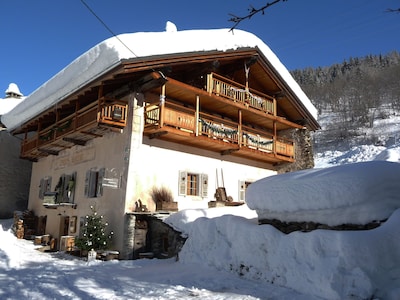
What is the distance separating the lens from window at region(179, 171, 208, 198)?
15.4 meters

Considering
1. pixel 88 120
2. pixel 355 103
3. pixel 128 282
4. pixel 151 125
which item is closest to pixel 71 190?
pixel 88 120

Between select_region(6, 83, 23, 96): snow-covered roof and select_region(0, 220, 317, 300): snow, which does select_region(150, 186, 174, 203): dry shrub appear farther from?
select_region(6, 83, 23, 96): snow-covered roof

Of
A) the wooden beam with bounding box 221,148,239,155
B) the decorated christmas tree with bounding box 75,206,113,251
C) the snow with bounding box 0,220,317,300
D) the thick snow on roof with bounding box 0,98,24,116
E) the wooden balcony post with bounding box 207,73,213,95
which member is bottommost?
the snow with bounding box 0,220,317,300

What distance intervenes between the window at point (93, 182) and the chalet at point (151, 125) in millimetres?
45

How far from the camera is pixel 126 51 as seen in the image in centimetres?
1266

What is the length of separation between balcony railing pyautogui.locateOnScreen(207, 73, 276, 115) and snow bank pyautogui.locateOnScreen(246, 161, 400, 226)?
31.5ft

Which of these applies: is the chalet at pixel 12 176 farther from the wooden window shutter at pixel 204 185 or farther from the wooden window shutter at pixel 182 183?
the wooden window shutter at pixel 204 185

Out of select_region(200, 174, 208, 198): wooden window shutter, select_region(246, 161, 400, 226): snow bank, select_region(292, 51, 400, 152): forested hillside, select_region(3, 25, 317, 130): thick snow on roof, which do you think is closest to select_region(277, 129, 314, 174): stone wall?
select_region(3, 25, 317, 130): thick snow on roof

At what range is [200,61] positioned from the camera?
1545cm

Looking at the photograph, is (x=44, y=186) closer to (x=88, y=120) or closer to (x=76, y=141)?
(x=76, y=141)

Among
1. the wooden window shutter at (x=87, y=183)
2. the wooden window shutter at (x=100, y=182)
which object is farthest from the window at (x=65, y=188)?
the wooden window shutter at (x=100, y=182)

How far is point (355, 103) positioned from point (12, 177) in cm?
5207

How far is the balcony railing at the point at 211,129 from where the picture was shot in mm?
14195

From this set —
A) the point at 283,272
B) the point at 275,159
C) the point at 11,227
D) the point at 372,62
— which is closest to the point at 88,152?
the point at 11,227
